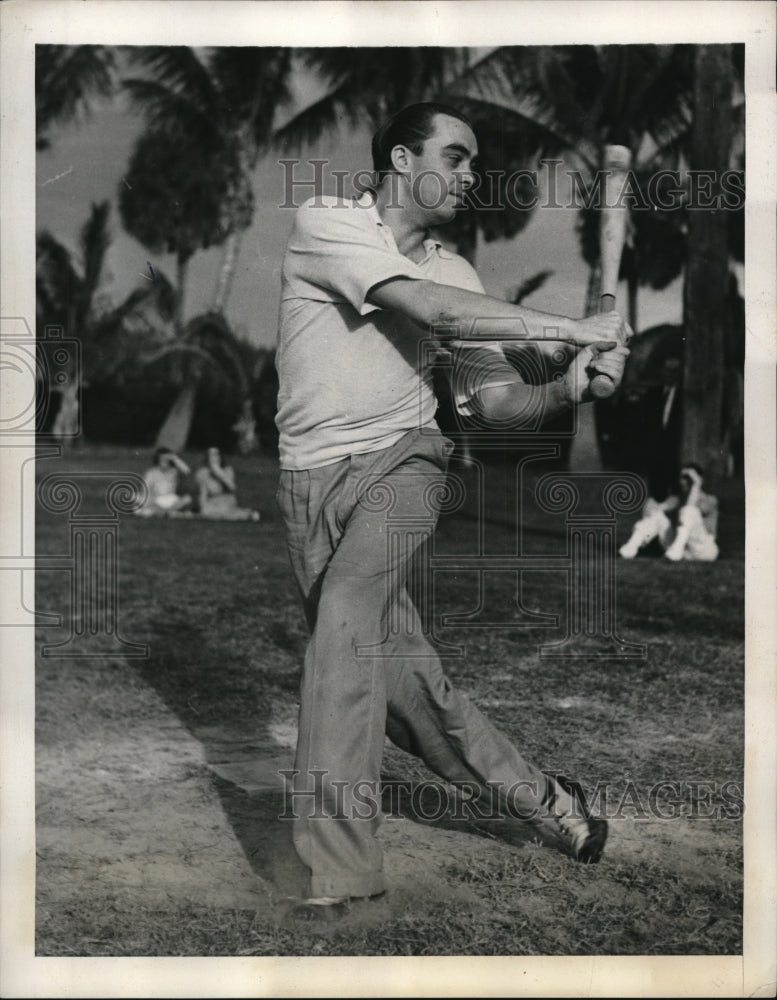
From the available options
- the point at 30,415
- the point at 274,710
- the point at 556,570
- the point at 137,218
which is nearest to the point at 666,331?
the point at 556,570

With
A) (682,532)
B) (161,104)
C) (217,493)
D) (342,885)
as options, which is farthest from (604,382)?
(161,104)

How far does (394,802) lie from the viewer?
3.73m

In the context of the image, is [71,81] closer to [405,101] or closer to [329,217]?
[405,101]

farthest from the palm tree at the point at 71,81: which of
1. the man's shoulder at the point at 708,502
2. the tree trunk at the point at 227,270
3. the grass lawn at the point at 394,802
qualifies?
the man's shoulder at the point at 708,502

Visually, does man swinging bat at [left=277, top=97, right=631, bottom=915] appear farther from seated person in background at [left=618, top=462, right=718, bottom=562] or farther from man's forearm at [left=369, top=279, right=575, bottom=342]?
seated person in background at [left=618, top=462, right=718, bottom=562]

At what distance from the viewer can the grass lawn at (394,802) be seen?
2.98m

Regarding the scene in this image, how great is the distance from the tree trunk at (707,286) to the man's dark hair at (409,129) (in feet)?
27.6

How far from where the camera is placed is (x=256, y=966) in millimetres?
2848

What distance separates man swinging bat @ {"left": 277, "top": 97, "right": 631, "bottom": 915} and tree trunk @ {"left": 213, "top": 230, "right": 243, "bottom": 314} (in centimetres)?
1108

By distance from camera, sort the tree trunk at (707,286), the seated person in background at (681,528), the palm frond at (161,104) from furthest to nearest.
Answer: the palm frond at (161,104), the tree trunk at (707,286), the seated person in background at (681,528)

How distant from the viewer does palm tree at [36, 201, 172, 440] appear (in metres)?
14.0

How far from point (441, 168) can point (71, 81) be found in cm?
877

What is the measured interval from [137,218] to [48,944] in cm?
1246

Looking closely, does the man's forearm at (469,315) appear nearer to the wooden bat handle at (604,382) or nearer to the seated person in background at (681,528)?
the wooden bat handle at (604,382)
